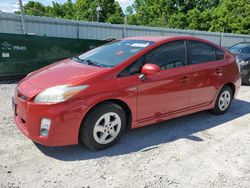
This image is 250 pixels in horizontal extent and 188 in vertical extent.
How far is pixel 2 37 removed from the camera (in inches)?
335

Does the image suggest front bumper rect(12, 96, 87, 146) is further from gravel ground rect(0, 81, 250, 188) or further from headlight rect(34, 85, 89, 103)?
gravel ground rect(0, 81, 250, 188)

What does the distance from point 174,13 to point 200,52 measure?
137 ft

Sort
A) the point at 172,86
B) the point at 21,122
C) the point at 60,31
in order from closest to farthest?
the point at 21,122 → the point at 172,86 → the point at 60,31

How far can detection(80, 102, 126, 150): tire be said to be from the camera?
Answer: 365 centimetres

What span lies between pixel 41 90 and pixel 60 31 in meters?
10.2

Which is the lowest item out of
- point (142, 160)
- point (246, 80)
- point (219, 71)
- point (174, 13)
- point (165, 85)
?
point (142, 160)

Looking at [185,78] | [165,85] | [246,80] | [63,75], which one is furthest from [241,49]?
[63,75]

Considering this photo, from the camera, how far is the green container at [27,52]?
8672mm

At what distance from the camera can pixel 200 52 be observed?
202 inches

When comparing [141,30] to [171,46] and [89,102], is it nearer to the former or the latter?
[171,46]

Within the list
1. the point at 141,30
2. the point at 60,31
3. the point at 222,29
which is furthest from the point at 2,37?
the point at 222,29

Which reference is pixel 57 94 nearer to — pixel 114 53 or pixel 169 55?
pixel 114 53

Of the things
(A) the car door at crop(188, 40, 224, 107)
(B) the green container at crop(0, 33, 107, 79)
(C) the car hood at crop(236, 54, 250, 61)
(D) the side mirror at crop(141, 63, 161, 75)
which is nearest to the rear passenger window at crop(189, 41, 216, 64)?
(A) the car door at crop(188, 40, 224, 107)

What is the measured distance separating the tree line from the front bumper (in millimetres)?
30774
